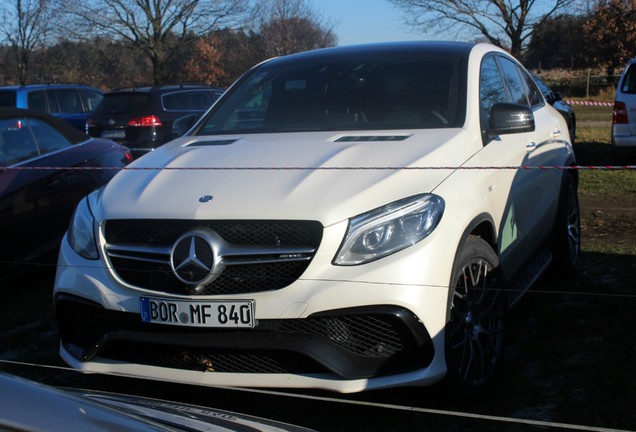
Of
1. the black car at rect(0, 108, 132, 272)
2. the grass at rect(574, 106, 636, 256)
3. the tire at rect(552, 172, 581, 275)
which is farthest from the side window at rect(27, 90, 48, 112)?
the tire at rect(552, 172, 581, 275)

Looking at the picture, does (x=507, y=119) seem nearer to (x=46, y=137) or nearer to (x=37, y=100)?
(x=46, y=137)

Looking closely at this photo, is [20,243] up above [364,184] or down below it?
below

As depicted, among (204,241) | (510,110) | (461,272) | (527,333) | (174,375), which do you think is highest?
(510,110)

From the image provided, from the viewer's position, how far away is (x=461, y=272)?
3.77 metres

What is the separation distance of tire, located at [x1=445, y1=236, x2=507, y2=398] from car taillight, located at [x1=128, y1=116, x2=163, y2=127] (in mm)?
10140

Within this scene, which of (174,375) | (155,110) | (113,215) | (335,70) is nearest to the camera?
(174,375)

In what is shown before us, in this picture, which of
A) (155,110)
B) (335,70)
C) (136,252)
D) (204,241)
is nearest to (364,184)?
(204,241)

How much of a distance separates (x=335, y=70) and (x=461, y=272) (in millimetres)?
1992

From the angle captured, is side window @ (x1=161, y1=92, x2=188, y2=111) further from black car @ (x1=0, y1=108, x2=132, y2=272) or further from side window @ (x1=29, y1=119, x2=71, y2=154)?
side window @ (x1=29, y1=119, x2=71, y2=154)

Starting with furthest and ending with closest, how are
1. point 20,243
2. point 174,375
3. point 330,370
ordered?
point 20,243 < point 174,375 < point 330,370

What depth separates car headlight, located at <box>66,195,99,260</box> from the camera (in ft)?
13.1

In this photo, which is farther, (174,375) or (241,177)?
(241,177)

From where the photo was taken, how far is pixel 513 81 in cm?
584

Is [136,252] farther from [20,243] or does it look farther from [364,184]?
[20,243]
